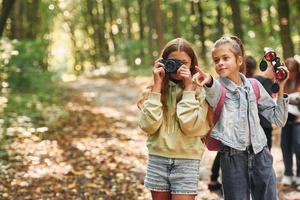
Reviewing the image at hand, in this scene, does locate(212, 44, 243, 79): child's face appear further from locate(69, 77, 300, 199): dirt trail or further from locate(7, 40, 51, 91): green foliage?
locate(7, 40, 51, 91): green foliage

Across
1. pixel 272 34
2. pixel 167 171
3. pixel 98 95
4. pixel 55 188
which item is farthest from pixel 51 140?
pixel 272 34

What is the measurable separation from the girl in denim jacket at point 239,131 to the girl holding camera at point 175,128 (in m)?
0.23

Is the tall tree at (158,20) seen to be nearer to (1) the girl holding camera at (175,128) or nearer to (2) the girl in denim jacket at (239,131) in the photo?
(2) the girl in denim jacket at (239,131)

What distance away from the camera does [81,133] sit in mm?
10641

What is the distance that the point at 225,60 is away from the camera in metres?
4.02

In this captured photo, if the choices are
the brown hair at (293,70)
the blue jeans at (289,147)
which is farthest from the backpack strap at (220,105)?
the blue jeans at (289,147)

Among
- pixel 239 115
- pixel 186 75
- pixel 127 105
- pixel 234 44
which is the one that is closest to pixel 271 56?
pixel 234 44

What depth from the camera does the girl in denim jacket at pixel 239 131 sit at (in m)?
3.97

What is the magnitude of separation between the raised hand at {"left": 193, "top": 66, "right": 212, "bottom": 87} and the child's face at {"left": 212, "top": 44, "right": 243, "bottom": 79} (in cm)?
26

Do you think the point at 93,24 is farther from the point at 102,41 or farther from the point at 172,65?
the point at 172,65

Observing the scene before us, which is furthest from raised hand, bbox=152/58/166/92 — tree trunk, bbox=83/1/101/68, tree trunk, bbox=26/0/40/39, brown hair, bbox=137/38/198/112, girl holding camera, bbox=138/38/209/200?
tree trunk, bbox=83/1/101/68

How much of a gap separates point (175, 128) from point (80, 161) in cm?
499

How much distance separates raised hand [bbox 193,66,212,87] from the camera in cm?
374

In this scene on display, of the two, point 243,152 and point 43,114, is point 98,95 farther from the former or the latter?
point 243,152
